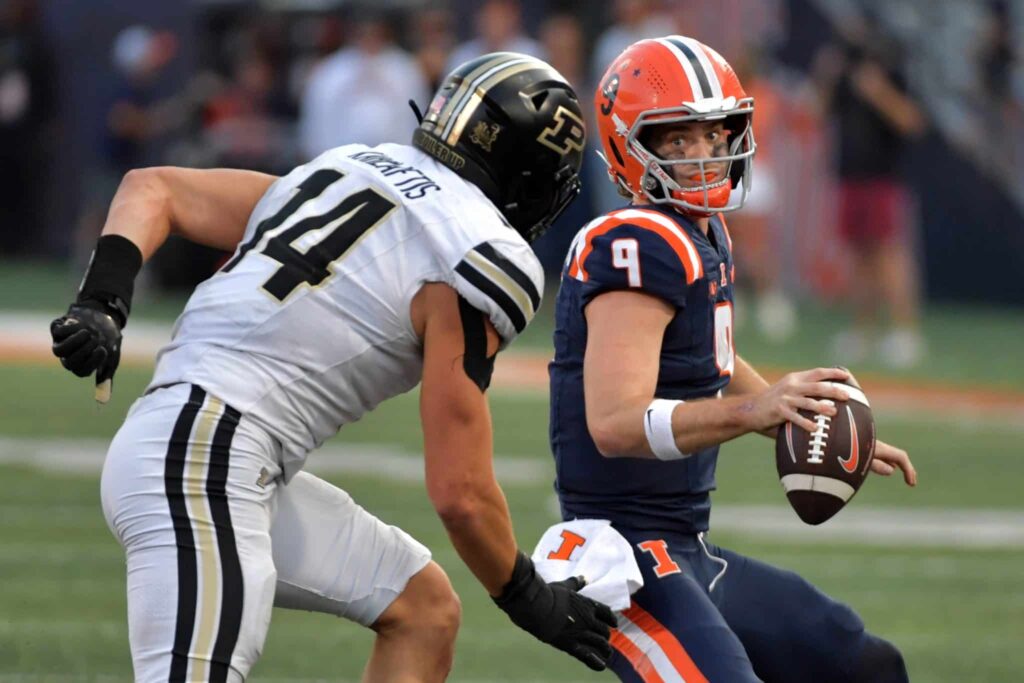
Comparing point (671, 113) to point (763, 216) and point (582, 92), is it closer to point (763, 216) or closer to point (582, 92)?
point (582, 92)

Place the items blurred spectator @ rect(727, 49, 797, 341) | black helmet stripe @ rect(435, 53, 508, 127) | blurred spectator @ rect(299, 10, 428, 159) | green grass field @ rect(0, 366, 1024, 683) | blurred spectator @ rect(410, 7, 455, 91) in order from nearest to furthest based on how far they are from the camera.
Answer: black helmet stripe @ rect(435, 53, 508, 127), green grass field @ rect(0, 366, 1024, 683), blurred spectator @ rect(299, 10, 428, 159), blurred spectator @ rect(410, 7, 455, 91), blurred spectator @ rect(727, 49, 797, 341)

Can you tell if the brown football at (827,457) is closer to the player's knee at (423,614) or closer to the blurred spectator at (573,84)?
the player's knee at (423,614)

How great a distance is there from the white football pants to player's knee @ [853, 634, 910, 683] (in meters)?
1.27

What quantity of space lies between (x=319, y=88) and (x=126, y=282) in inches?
412

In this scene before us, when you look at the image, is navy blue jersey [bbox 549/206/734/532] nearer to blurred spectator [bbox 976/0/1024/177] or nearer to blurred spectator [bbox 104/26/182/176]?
blurred spectator [bbox 104/26/182/176]

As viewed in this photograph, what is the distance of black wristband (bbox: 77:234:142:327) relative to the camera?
143 inches

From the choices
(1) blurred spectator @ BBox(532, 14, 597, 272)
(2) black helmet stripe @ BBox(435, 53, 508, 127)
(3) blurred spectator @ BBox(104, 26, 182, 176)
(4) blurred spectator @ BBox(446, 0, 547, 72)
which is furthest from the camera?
(3) blurred spectator @ BBox(104, 26, 182, 176)

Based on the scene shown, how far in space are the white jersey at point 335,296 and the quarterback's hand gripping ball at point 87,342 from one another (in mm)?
198

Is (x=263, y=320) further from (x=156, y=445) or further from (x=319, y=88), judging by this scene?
(x=319, y=88)

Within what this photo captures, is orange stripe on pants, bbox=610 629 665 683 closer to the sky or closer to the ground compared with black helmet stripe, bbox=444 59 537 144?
closer to the ground

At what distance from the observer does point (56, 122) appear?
18.6 metres

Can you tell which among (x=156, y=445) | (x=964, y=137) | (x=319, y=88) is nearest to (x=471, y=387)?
(x=156, y=445)

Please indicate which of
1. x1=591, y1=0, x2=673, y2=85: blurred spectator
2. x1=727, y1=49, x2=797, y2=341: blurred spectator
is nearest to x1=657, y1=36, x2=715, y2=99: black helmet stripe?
x1=591, y1=0, x2=673, y2=85: blurred spectator

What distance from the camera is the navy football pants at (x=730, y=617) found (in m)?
3.78
